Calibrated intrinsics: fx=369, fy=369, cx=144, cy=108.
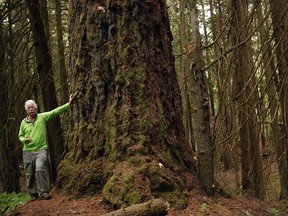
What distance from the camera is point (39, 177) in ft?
19.4

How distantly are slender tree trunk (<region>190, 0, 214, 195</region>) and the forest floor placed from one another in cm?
22

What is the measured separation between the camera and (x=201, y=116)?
13.7 feet

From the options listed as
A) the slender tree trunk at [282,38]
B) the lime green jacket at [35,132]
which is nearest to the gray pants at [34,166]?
the lime green jacket at [35,132]

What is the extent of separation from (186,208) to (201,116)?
3.46ft

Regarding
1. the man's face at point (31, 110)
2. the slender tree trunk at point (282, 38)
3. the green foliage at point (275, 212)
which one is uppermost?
the slender tree trunk at point (282, 38)

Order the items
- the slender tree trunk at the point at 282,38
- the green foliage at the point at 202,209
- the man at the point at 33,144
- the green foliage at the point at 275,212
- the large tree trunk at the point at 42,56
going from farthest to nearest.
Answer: the large tree trunk at the point at 42,56, the man at the point at 33,144, the slender tree trunk at the point at 282,38, the green foliage at the point at 275,212, the green foliage at the point at 202,209

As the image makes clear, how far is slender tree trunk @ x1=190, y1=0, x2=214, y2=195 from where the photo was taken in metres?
4.10

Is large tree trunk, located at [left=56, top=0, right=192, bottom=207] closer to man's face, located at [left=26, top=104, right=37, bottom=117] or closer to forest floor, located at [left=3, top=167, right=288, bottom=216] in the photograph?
forest floor, located at [left=3, top=167, right=288, bottom=216]

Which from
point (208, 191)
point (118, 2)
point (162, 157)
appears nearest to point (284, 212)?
point (208, 191)

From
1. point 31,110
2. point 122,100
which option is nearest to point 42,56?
point 31,110

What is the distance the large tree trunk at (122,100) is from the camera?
4.08 meters

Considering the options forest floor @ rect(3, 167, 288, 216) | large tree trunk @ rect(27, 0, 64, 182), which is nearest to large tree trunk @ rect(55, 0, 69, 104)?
large tree trunk @ rect(27, 0, 64, 182)

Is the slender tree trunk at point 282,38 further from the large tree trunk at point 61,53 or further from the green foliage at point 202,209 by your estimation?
the large tree trunk at point 61,53

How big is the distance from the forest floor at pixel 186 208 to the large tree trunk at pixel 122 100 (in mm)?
143
